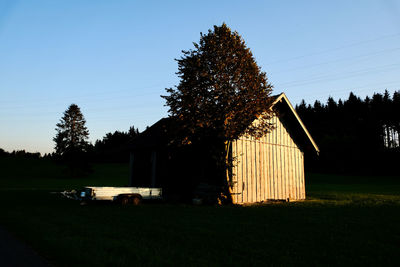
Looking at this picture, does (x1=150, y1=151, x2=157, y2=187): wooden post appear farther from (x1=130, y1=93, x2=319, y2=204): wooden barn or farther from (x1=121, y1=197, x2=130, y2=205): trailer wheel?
(x1=121, y1=197, x2=130, y2=205): trailer wheel

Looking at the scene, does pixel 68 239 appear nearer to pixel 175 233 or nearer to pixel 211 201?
pixel 175 233

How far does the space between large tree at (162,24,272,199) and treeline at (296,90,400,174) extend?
6153 centimetres

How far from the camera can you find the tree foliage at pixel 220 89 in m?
18.9

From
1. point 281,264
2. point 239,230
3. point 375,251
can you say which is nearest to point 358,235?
point 375,251

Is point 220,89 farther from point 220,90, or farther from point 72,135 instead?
point 72,135

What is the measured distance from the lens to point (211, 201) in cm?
1975

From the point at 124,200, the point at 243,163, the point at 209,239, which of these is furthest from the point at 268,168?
the point at 209,239

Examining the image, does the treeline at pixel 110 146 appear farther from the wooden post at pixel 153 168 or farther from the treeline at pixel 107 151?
the wooden post at pixel 153 168

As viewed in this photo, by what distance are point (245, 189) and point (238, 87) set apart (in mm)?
7582

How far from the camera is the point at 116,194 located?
18641 mm

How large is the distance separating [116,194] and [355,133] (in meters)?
90.3

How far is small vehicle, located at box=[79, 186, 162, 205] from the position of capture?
17938 mm

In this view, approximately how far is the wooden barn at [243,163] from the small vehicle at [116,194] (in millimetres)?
3043

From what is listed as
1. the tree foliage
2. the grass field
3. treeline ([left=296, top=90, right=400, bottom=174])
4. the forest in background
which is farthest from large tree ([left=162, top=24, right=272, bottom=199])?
treeline ([left=296, top=90, right=400, bottom=174])
